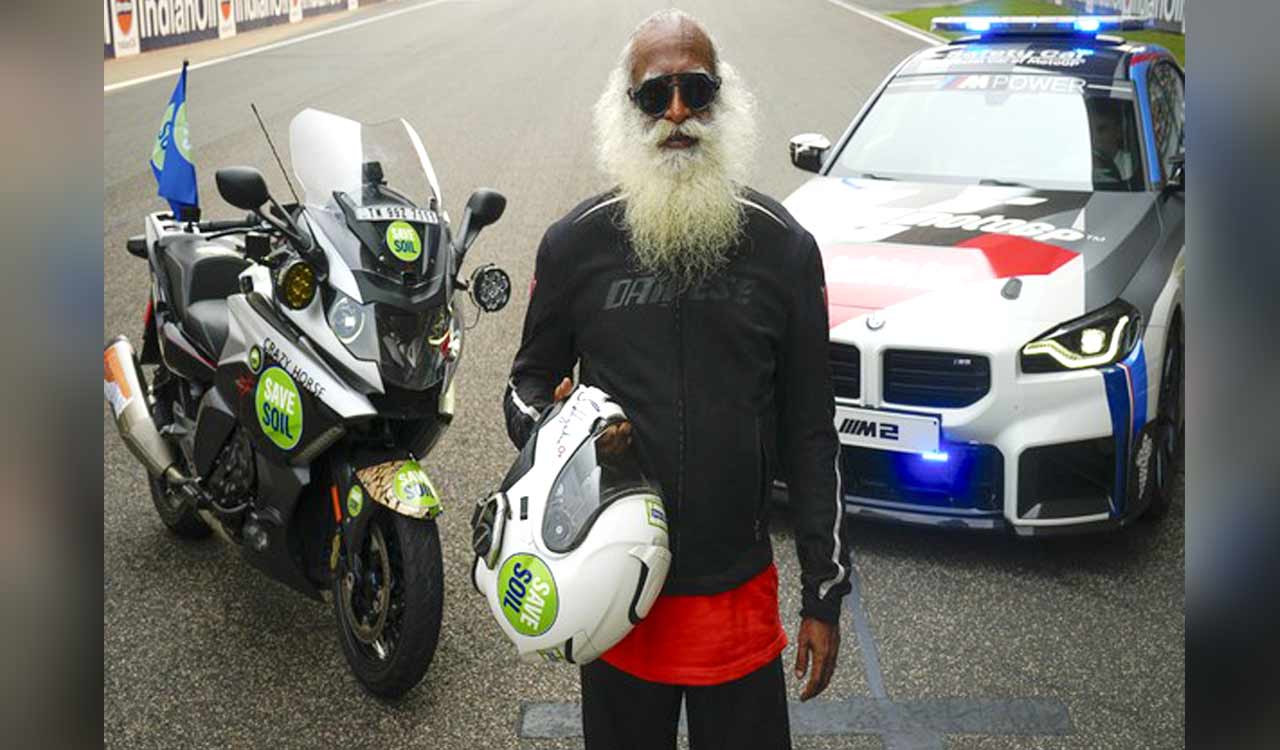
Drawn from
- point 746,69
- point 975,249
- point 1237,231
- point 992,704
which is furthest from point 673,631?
point 746,69

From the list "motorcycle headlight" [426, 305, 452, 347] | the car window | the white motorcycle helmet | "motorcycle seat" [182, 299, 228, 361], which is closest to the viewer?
Answer: the white motorcycle helmet

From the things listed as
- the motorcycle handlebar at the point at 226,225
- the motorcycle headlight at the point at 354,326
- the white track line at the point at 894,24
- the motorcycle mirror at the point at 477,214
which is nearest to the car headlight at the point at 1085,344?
the motorcycle mirror at the point at 477,214

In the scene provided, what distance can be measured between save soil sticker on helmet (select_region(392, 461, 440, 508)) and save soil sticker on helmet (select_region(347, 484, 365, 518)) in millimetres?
123

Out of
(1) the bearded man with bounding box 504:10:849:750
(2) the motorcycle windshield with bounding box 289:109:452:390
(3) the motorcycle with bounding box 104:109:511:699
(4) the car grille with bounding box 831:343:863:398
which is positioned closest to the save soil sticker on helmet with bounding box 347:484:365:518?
(3) the motorcycle with bounding box 104:109:511:699

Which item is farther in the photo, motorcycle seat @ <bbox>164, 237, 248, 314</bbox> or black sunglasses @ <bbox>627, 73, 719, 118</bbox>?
motorcycle seat @ <bbox>164, 237, 248, 314</bbox>

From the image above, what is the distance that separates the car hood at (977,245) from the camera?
5.04m

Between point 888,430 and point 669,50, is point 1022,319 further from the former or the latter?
point 669,50

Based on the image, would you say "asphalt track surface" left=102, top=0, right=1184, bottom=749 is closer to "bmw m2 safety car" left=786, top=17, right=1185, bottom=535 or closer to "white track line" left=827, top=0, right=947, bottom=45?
"bmw m2 safety car" left=786, top=17, right=1185, bottom=535

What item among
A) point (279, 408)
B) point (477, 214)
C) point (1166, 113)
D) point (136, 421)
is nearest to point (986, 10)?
point (1166, 113)

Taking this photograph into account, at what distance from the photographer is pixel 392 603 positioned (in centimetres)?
401

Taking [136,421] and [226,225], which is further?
[136,421]

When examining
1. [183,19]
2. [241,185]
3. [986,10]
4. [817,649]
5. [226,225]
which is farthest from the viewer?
[183,19]

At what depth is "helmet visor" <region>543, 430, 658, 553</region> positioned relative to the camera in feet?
7.77

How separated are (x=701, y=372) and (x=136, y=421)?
2.99 m
